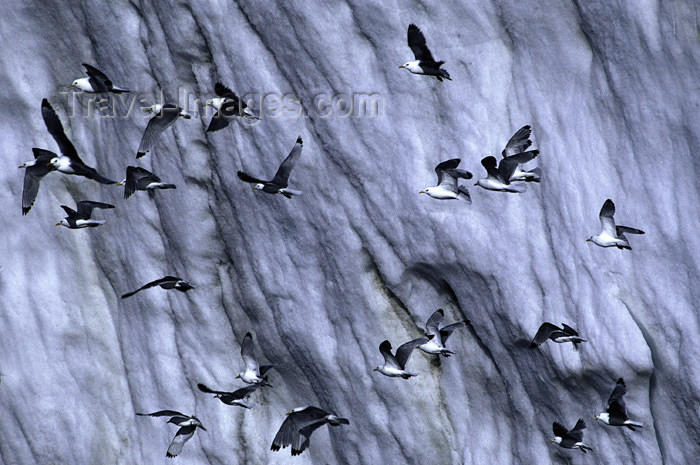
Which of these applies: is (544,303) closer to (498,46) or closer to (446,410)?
(446,410)

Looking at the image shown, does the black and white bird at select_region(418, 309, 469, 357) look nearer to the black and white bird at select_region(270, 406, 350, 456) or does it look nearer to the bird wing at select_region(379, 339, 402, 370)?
the bird wing at select_region(379, 339, 402, 370)

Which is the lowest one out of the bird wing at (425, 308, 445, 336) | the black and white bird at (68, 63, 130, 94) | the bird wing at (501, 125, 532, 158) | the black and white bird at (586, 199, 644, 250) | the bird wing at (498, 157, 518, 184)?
the bird wing at (425, 308, 445, 336)

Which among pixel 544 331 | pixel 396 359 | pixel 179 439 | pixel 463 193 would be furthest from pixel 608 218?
pixel 179 439

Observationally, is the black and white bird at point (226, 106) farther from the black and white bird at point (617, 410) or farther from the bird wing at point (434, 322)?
the black and white bird at point (617, 410)

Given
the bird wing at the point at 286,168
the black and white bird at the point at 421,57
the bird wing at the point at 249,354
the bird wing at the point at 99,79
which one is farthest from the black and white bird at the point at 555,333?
the bird wing at the point at 99,79

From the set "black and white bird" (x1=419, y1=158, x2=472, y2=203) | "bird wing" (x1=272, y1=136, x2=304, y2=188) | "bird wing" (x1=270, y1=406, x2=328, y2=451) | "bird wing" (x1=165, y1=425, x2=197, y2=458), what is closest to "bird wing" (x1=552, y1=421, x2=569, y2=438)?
"bird wing" (x1=270, y1=406, x2=328, y2=451)

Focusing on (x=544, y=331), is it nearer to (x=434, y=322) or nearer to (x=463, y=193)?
(x=434, y=322)
